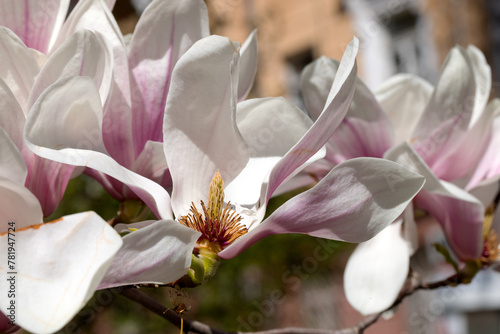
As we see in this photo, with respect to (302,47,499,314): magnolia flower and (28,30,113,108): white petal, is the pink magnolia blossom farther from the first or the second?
(302,47,499,314): magnolia flower

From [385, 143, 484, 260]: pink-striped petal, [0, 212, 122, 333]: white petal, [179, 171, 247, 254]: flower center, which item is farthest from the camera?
[385, 143, 484, 260]: pink-striped petal

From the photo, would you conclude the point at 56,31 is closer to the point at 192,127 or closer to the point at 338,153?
the point at 192,127

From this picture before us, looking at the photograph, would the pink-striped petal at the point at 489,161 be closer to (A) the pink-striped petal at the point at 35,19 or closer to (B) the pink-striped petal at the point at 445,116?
(B) the pink-striped petal at the point at 445,116

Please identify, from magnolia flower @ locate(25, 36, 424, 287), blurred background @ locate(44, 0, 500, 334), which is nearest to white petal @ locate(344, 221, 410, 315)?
magnolia flower @ locate(25, 36, 424, 287)

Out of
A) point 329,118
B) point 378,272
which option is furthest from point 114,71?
point 378,272

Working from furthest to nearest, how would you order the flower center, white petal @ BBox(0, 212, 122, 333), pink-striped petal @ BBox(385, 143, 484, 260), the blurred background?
1. the blurred background
2. pink-striped petal @ BBox(385, 143, 484, 260)
3. the flower center
4. white petal @ BBox(0, 212, 122, 333)

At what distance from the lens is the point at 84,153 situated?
0.28 metres

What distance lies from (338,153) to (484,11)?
4.27 meters

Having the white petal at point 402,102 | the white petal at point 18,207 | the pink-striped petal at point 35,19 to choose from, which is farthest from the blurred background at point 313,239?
the white petal at point 18,207

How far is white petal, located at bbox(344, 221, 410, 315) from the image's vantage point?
1.60 ft

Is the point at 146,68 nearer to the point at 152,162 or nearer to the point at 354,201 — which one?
the point at 152,162

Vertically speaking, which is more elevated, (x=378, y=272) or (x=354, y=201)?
(x=354, y=201)

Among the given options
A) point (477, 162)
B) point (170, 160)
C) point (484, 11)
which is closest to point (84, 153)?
point (170, 160)

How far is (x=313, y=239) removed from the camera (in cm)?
280
